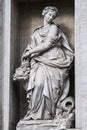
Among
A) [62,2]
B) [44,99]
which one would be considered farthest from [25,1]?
[44,99]

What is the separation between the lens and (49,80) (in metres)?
9.91

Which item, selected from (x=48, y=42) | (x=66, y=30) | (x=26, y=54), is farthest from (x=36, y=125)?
(x=66, y=30)

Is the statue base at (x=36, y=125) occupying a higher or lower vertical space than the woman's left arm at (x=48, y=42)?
lower

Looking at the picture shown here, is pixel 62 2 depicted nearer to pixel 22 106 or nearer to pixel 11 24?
pixel 11 24

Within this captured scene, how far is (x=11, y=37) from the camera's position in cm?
1036

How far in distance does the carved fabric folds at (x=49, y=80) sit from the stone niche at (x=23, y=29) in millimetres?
310

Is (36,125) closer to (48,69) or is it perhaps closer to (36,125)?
(36,125)

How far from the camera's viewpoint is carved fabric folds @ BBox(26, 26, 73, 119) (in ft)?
32.4

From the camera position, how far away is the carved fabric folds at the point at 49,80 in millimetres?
9875

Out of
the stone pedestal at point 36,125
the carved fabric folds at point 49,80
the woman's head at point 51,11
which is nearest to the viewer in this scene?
the stone pedestal at point 36,125

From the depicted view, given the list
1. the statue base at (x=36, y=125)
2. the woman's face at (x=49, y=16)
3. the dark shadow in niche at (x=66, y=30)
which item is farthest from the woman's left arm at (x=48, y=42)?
the statue base at (x=36, y=125)

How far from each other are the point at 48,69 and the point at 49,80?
0.23m

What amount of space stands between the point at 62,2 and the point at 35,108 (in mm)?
2365

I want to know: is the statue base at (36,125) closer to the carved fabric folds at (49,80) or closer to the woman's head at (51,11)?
the carved fabric folds at (49,80)
